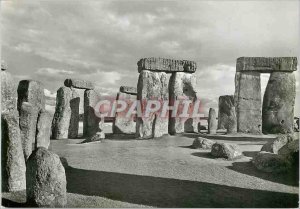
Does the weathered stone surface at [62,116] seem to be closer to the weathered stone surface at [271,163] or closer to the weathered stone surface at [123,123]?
the weathered stone surface at [123,123]

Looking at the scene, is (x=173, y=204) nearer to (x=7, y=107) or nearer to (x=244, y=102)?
(x=7, y=107)

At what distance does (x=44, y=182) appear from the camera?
5.04 m

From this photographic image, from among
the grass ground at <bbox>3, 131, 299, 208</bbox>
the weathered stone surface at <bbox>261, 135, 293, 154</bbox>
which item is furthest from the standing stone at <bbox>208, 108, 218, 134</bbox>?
the weathered stone surface at <bbox>261, 135, 293, 154</bbox>

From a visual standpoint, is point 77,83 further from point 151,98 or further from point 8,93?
point 8,93

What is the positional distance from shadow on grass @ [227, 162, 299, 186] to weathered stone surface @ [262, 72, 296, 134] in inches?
300

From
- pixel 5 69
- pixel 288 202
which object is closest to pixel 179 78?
pixel 5 69

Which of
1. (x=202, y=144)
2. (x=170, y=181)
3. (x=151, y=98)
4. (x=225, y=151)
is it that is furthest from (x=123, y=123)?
(x=170, y=181)

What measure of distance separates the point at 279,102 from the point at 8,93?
11.1m

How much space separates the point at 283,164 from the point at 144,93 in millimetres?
7104

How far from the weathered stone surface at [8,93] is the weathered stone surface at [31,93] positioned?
67cm

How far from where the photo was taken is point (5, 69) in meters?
8.53

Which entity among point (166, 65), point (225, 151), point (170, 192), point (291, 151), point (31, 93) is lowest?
point (170, 192)

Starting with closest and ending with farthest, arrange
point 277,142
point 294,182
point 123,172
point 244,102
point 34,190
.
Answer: point 34,190
point 294,182
point 123,172
point 277,142
point 244,102

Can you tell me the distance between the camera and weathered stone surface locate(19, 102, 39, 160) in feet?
22.5
